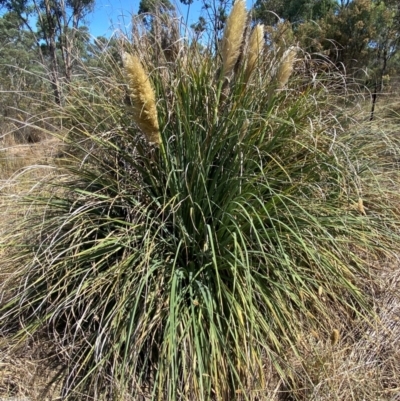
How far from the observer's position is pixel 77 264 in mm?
1966

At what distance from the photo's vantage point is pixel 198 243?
2.02 m

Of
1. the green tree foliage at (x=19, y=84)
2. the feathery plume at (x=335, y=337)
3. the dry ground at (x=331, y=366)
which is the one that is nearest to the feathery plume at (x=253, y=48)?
the green tree foliage at (x=19, y=84)

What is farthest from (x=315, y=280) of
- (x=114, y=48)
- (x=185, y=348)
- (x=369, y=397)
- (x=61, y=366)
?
(x=114, y=48)

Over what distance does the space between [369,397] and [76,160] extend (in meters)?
2.07

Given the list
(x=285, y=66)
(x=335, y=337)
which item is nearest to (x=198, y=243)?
(x=335, y=337)

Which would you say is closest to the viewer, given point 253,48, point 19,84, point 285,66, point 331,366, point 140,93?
point 140,93

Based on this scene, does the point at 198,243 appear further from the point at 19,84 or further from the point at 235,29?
the point at 19,84

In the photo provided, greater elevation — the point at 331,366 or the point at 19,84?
the point at 19,84

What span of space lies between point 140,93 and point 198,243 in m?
0.84

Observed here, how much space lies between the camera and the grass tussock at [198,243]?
174 centimetres

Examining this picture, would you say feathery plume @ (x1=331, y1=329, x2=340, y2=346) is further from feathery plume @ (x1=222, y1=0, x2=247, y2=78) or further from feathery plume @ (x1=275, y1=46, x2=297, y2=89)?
feathery plume @ (x1=222, y1=0, x2=247, y2=78)

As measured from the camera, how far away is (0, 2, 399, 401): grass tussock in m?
1.74

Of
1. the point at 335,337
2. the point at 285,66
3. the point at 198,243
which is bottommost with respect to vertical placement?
the point at 335,337

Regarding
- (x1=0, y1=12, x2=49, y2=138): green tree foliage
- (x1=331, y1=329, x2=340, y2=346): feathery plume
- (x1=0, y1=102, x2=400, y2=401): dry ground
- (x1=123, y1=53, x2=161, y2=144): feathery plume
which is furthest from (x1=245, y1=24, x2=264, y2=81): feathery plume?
(x1=331, y1=329, x2=340, y2=346): feathery plume
